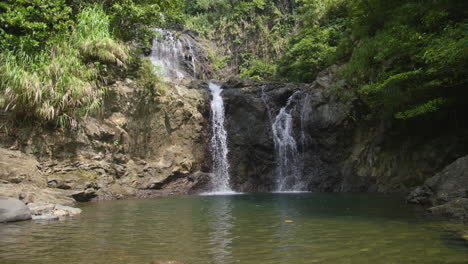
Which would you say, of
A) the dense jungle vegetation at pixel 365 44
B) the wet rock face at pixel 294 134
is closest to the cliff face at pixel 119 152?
the wet rock face at pixel 294 134

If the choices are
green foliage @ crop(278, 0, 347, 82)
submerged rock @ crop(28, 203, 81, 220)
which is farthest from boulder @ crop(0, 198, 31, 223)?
green foliage @ crop(278, 0, 347, 82)

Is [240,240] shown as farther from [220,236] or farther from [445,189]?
[445,189]

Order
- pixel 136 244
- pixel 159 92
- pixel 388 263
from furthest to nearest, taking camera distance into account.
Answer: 1. pixel 159 92
2. pixel 136 244
3. pixel 388 263

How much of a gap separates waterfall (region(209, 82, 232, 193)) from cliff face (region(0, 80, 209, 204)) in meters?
0.50

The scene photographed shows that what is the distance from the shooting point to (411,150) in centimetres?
1394

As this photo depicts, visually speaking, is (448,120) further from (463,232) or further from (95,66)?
(95,66)

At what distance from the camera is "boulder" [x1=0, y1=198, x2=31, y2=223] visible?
20.3ft

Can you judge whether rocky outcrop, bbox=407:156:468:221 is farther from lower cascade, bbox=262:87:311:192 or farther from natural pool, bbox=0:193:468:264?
lower cascade, bbox=262:87:311:192

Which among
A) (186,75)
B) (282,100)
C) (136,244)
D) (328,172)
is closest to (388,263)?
(136,244)

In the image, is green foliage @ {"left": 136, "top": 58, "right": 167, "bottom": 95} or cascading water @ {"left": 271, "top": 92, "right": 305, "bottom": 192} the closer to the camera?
green foliage @ {"left": 136, "top": 58, "right": 167, "bottom": 95}

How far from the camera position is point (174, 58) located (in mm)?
24578

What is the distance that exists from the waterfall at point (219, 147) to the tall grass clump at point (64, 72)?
5819 millimetres

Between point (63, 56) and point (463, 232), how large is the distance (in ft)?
41.2

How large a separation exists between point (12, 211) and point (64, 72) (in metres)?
6.58
